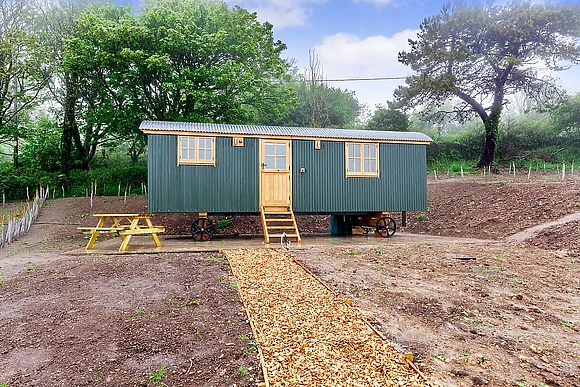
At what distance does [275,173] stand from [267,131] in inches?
40.9

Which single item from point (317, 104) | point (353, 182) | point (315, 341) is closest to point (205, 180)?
point (353, 182)

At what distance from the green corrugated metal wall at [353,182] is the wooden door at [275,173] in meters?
0.18

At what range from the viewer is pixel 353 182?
367 inches

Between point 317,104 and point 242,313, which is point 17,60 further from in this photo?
point 242,313

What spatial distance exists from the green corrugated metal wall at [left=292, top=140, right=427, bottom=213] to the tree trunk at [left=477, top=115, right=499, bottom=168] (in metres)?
9.71

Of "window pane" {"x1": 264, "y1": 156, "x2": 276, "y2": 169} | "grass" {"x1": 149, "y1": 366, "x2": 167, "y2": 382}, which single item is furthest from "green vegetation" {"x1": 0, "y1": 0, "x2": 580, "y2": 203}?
"grass" {"x1": 149, "y1": 366, "x2": 167, "y2": 382}

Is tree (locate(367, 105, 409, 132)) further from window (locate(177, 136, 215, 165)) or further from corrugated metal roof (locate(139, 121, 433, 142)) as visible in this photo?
window (locate(177, 136, 215, 165))

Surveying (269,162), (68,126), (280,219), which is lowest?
(280,219)

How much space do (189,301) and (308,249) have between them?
11.6 ft

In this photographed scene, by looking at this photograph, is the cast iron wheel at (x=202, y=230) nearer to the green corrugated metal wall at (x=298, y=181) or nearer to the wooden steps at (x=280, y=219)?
the green corrugated metal wall at (x=298, y=181)

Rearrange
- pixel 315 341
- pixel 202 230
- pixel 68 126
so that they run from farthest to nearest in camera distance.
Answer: pixel 68 126
pixel 202 230
pixel 315 341

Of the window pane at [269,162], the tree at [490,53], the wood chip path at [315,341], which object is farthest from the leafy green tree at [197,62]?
the wood chip path at [315,341]

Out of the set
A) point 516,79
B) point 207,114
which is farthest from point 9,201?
point 516,79

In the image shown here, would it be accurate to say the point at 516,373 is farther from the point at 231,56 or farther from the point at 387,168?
the point at 231,56
